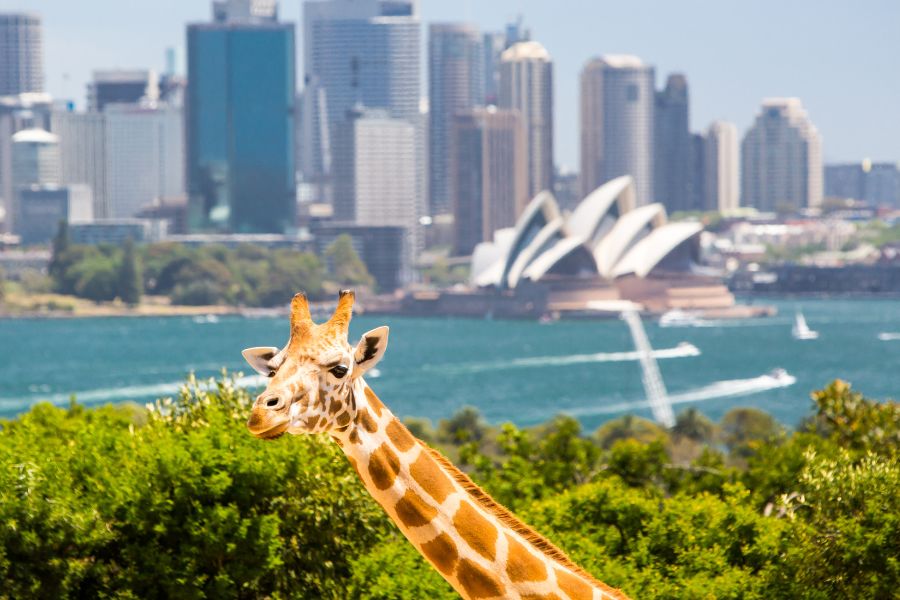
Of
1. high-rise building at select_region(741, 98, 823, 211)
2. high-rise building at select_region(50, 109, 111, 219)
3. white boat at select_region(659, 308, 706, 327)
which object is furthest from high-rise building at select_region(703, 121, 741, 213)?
white boat at select_region(659, 308, 706, 327)

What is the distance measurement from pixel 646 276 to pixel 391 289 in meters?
31.0

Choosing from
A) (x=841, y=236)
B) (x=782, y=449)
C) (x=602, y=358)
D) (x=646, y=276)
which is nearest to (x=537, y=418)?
(x=602, y=358)

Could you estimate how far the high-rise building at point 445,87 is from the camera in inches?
6127

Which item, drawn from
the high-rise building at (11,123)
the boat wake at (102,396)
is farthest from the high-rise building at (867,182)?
the boat wake at (102,396)

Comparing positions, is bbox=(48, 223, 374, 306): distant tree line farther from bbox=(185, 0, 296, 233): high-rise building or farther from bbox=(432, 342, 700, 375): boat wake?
bbox=(432, 342, 700, 375): boat wake

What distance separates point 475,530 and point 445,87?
159230 millimetres

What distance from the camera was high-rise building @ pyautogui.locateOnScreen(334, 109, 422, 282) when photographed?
141 m

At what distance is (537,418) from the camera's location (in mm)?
63938

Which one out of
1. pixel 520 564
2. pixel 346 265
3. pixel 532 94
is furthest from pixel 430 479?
pixel 532 94

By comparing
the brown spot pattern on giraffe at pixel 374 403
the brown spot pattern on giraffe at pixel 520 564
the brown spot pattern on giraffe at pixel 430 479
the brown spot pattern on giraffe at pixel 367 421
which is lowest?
the brown spot pattern on giraffe at pixel 520 564

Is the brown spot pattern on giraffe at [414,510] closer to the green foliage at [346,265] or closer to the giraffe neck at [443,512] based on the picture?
the giraffe neck at [443,512]

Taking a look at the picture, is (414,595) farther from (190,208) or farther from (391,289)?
(190,208)

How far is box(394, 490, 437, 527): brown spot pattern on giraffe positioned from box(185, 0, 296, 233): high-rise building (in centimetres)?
13081

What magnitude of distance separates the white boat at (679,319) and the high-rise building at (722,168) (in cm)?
6424
